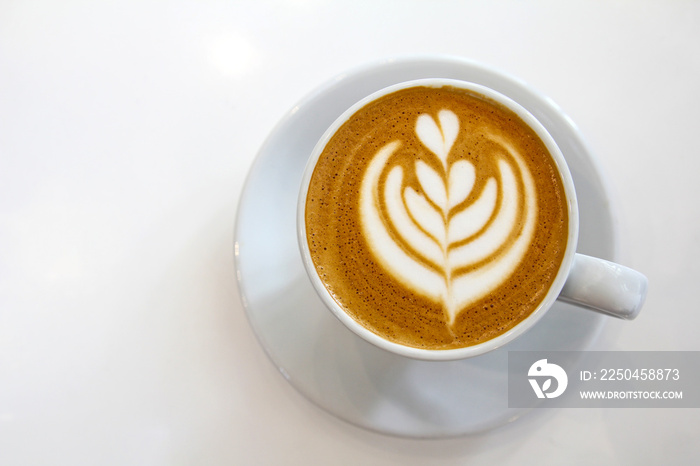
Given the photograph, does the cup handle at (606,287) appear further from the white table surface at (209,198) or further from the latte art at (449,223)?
the white table surface at (209,198)

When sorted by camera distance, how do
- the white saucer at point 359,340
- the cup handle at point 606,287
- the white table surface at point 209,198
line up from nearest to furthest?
1. the cup handle at point 606,287
2. the white saucer at point 359,340
3. the white table surface at point 209,198

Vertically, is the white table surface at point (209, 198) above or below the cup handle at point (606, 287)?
above

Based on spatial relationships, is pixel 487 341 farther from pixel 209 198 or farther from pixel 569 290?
pixel 209 198

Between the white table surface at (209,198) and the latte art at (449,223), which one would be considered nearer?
the latte art at (449,223)

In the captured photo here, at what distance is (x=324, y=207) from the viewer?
1088 mm

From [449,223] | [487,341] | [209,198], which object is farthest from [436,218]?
[209,198]

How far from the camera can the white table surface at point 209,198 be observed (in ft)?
4.41

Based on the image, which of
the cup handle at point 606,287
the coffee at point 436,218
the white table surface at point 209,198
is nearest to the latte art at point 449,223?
the coffee at point 436,218

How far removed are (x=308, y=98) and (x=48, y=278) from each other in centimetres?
85

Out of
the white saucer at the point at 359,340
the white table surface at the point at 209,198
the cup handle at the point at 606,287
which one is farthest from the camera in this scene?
the white table surface at the point at 209,198

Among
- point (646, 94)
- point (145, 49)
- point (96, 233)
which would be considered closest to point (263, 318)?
point (96, 233)

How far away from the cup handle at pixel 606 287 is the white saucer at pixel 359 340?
18 centimetres

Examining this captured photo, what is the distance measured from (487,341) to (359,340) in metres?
0.32

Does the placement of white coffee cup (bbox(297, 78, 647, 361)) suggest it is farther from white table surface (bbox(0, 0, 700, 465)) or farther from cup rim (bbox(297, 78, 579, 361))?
white table surface (bbox(0, 0, 700, 465))
